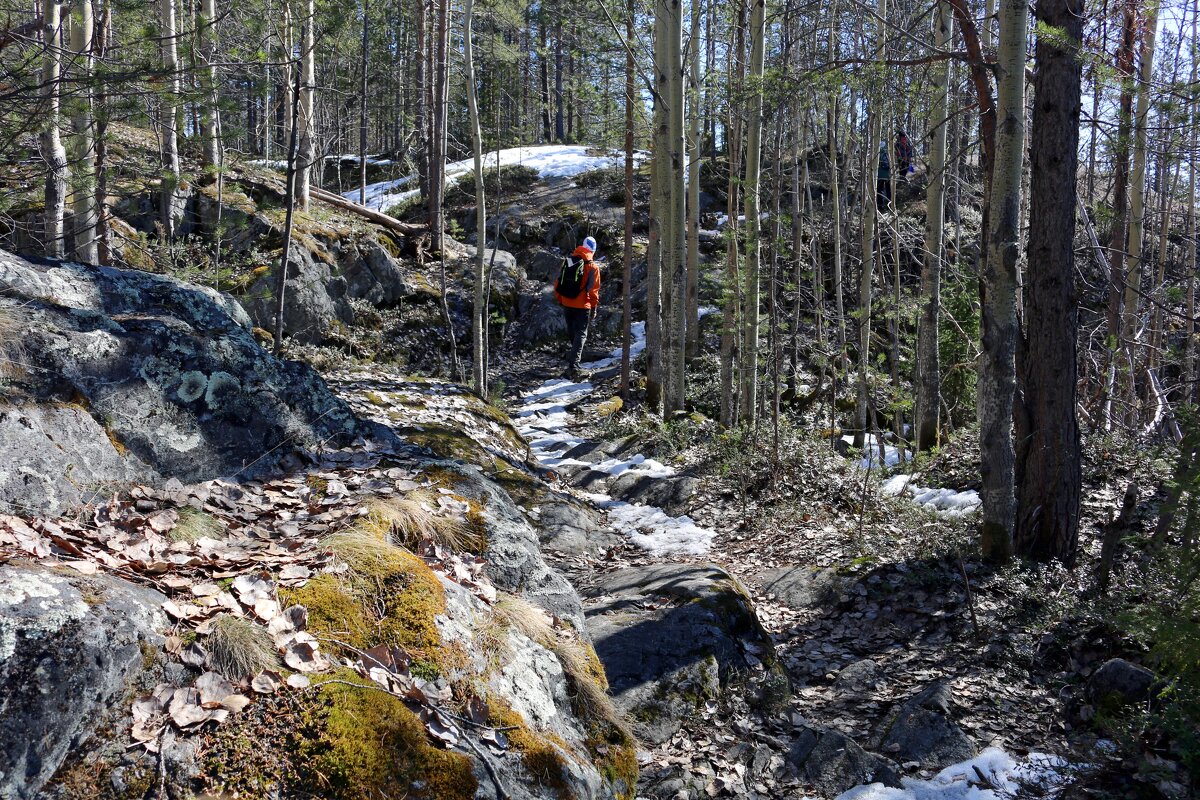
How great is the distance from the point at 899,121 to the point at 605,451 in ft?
25.5

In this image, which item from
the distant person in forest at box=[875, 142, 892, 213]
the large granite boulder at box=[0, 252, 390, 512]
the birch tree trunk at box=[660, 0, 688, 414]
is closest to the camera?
the large granite boulder at box=[0, 252, 390, 512]

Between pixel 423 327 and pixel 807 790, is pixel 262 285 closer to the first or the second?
pixel 423 327

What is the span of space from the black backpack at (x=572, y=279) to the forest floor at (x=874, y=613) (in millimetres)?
5272

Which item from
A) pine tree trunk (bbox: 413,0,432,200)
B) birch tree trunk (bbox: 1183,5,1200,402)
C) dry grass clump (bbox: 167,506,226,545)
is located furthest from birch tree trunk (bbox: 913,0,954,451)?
pine tree trunk (bbox: 413,0,432,200)

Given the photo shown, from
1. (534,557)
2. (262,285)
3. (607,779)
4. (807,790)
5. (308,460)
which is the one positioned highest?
(262,285)

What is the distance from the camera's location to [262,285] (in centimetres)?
1185

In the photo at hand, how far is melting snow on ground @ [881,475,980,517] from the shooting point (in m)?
7.01

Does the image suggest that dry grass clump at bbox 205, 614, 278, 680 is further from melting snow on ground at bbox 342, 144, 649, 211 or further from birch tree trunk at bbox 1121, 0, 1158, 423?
melting snow on ground at bbox 342, 144, 649, 211

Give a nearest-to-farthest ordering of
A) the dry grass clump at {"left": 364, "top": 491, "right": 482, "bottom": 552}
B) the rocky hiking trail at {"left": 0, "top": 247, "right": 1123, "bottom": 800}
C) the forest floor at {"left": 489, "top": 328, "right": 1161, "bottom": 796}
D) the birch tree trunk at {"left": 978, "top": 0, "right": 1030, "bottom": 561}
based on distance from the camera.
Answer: the rocky hiking trail at {"left": 0, "top": 247, "right": 1123, "bottom": 800}
the dry grass clump at {"left": 364, "top": 491, "right": 482, "bottom": 552}
the forest floor at {"left": 489, "top": 328, "right": 1161, "bottom": 796}
the birch tree trunk at {"left": 978, "top": 0, "right": 1030, "bottom": 561}

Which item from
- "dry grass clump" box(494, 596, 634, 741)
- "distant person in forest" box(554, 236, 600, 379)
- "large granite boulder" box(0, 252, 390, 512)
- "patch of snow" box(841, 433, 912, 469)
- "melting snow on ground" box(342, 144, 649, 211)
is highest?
"melting snow on ground" box(342, 144, 649, 211)

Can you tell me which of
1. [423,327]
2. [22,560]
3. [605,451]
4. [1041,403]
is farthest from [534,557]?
[423,327]

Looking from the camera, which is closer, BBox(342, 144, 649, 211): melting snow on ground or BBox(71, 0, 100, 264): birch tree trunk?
BBox(71, 0, 100, 264): birch tree trunk

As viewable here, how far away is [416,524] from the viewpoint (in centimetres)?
377

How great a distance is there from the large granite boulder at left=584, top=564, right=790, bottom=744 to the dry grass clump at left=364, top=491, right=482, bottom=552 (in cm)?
119
